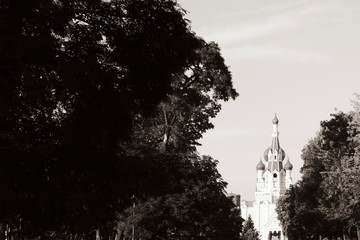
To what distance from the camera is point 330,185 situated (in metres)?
55.3

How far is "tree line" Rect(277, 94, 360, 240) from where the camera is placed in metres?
49.0

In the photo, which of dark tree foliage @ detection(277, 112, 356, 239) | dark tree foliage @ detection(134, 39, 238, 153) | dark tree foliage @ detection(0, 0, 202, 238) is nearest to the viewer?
dark tree foliage @ detection(0, 0, 202, 238)

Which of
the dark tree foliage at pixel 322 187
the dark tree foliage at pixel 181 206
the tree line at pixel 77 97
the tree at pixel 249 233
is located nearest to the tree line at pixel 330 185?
the dark tree foliage at pixel 322 187

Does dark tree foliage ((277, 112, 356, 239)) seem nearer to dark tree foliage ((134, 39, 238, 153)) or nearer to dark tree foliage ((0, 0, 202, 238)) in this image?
dark tree foliage ((134, 39, 238, 153))

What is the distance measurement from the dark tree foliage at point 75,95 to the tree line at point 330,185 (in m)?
27.2

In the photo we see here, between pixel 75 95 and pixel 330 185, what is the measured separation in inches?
1552

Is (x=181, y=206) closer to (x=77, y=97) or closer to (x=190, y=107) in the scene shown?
(x=190, y=107)

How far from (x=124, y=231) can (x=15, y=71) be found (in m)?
25.0

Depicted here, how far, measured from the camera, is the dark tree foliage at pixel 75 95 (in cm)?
1684

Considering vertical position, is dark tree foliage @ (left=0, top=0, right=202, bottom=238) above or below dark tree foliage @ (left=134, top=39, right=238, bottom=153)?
below

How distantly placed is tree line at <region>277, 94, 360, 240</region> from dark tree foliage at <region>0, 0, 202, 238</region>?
2718 cm

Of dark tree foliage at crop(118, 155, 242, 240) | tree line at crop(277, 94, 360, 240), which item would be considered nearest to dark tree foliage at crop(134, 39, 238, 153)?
dark tree foliage at crop(118, 155, 242, 240)

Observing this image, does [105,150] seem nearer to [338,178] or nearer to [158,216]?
[158,216]

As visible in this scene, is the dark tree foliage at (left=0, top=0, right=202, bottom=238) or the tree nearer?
the dark tree foliage at (left=0, top=0, right=202, bottom=238)
